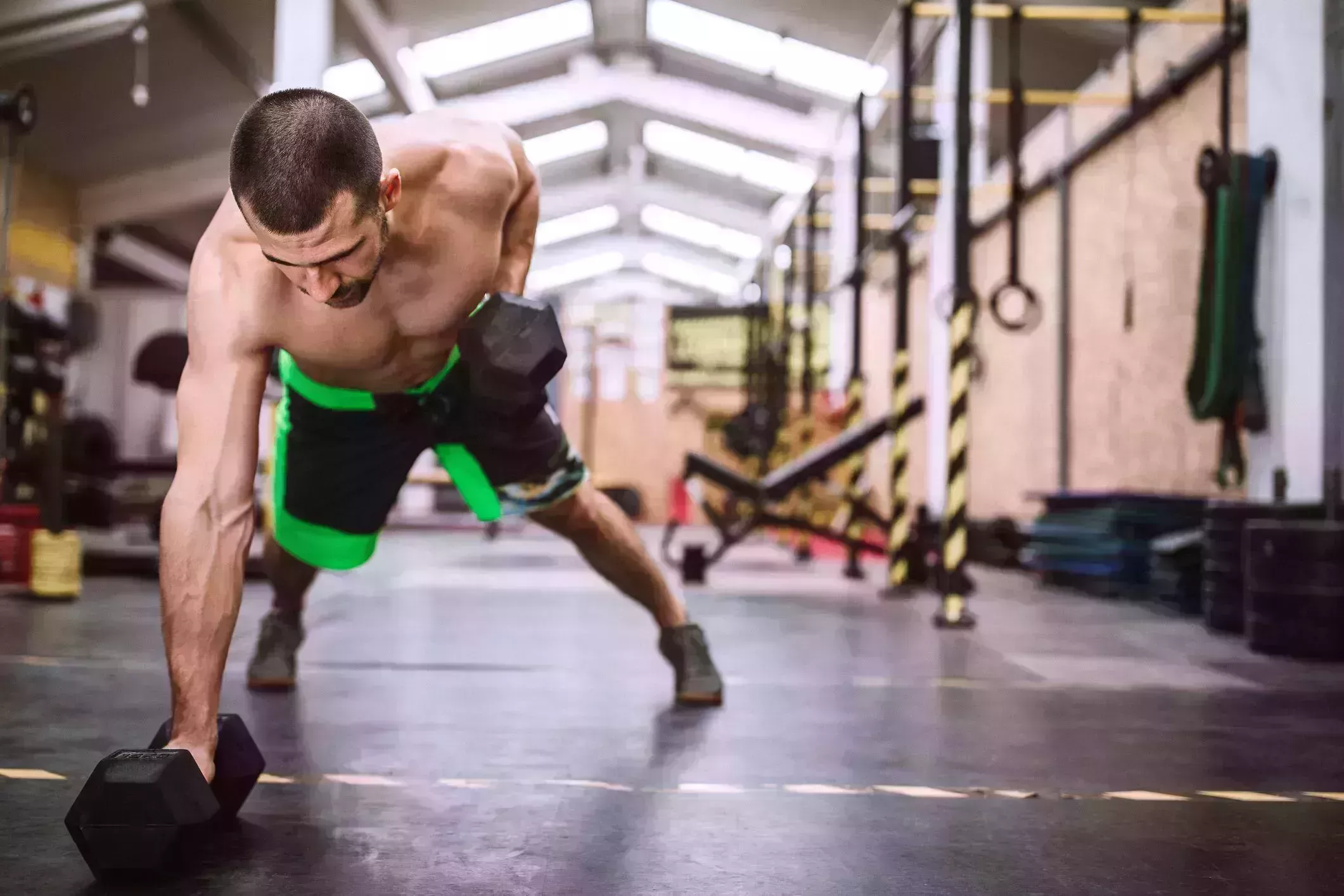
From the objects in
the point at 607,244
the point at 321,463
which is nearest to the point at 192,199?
the point at 607,244

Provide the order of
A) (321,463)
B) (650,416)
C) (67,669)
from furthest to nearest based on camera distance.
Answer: (650,416) → (67,669) → (321,463)

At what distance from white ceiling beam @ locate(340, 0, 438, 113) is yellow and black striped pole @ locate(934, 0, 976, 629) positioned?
5524mm

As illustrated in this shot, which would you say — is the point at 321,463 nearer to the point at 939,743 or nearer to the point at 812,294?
the point at 939,743

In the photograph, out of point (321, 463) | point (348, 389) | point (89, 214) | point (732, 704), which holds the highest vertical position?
point (89, 214)

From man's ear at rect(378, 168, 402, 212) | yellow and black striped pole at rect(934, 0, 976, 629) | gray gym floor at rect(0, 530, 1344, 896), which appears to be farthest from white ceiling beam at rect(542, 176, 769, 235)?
man's ear at rect(378, 168, 402, 212)

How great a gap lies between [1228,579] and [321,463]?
3.46 m

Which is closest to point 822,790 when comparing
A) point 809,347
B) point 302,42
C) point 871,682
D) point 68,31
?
point 871,682

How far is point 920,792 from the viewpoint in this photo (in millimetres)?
1792

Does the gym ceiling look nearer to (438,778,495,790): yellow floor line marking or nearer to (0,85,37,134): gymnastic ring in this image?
(0,85,37,134): gymnastic ring

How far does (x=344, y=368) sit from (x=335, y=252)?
0.54 meters

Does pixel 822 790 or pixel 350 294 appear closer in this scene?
pixel 350 294

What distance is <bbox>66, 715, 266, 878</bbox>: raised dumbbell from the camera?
4.21 feet

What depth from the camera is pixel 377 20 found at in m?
9.72

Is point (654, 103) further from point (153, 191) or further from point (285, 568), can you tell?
point (285, 568)
